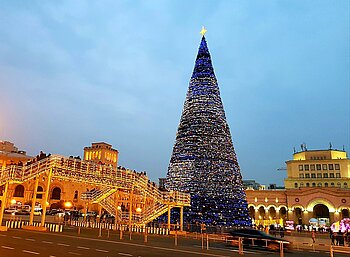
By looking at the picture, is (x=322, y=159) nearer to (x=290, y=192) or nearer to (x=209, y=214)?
(x=290, y=192)

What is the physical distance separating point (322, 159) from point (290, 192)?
1740cm

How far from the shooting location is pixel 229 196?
33.6m

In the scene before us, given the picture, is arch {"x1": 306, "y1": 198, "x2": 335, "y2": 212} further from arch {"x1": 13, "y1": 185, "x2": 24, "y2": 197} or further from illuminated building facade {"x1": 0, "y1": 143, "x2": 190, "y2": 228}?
arch {"x1": 13, "y1": 185, "x2": 24, "y2": 197}

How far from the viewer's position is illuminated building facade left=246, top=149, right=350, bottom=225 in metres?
62.2

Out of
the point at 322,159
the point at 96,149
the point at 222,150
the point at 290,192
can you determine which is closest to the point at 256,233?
the point at 222,150

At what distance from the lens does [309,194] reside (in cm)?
6397

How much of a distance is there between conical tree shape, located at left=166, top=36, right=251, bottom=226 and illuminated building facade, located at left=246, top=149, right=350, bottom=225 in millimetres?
34214

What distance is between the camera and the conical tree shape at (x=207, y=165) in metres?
33.1

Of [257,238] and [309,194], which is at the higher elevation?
[309,194]

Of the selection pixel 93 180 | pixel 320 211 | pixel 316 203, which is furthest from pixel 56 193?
pixel 320 211

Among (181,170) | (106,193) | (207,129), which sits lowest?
(106,193)

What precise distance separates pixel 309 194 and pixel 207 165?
4038 centimetres

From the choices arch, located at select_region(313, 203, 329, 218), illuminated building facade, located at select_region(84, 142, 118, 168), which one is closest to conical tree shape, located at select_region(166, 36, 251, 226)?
arch, located at select_region(313, 203, 329, 218)

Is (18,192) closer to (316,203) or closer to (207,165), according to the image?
(207,165)
